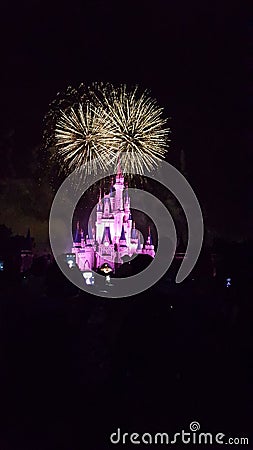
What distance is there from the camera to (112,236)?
29.4m

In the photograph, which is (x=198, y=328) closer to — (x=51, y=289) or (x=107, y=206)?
(x=51, y=289)

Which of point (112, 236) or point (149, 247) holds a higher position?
point (112, 236)

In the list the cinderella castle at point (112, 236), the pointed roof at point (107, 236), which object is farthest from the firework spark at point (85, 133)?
the pointed roof at point (107, 236)

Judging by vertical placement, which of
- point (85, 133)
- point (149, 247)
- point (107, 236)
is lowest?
point (85, 133)

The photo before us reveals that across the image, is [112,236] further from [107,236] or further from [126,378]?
[126,378]

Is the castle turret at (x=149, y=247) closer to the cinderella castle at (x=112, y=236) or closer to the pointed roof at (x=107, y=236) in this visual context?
the cinderella castle at (x=112, y=236)

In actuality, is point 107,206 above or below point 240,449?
above

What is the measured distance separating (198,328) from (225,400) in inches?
30.9

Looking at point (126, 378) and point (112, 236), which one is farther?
point (112, 236)

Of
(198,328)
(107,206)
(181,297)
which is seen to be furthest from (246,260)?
(107,206)

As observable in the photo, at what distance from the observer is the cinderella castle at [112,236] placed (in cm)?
2692

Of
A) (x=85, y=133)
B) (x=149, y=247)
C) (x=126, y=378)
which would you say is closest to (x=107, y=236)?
(x=149, y=247)

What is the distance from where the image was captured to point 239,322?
5441 mm

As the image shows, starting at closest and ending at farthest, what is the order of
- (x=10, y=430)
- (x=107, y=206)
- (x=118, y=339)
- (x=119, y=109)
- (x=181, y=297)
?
(x=10, y=430) < (x=118, y=339) < (x=181, y=297) < (x=119, y=109) < (x=107, y=206)
